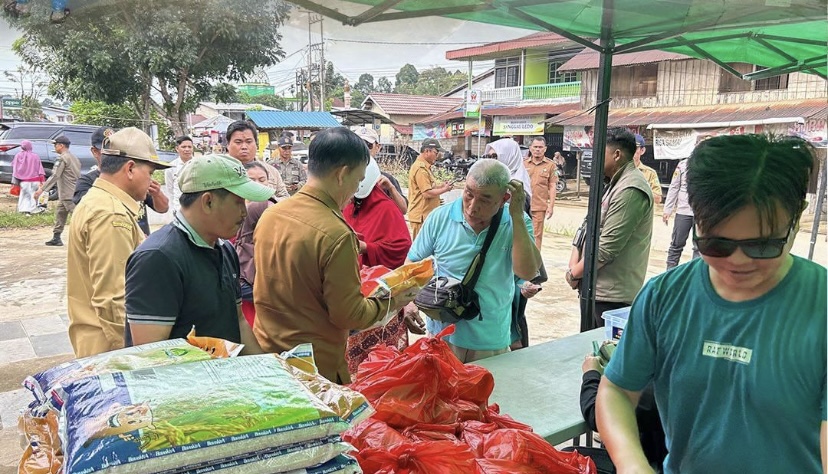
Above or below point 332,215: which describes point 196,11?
above

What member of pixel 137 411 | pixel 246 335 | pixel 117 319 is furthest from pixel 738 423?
pixel 117 319

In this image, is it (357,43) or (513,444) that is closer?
(513,444)

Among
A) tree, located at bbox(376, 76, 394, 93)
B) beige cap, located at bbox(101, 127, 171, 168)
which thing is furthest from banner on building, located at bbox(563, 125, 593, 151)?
tree, located at bbox(376, 76, 394, 93)

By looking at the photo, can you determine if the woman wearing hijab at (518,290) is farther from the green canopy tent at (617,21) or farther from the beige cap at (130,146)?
the beige cap at (130,146)

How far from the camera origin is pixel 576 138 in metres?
20.1

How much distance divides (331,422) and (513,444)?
1.71 ft

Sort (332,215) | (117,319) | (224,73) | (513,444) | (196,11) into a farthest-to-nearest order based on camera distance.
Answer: (224,73)
(196,11)
(117,319)
(332,215)
(513,444)

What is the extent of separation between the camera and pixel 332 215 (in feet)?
6.06

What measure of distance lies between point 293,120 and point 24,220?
490 inches

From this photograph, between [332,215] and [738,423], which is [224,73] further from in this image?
[738,423]

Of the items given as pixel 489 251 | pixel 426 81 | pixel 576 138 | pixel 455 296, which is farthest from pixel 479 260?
pixel 426 81

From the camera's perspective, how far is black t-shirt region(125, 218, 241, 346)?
5.48ft

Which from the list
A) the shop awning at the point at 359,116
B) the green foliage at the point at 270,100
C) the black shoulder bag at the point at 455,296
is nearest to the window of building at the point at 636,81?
the shop awning at the point at 359,116

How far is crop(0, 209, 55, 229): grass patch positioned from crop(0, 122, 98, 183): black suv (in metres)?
1.99
